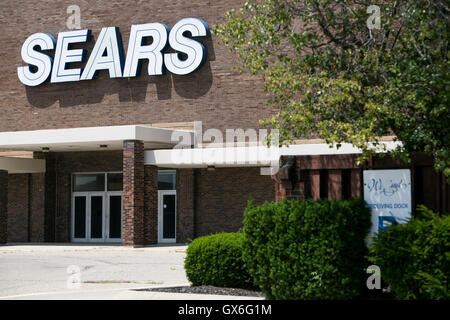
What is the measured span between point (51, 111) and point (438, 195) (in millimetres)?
25732

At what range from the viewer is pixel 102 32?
32219 mm

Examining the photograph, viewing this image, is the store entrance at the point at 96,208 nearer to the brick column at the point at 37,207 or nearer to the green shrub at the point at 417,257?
the brick column at the point at 37,207

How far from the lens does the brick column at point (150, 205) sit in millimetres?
28172

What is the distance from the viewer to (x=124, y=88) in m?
32.0

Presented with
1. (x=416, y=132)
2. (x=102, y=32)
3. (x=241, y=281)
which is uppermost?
(x=102, y=32)

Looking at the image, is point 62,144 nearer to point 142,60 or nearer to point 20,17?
point 142,60

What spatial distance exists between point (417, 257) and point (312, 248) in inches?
62.4

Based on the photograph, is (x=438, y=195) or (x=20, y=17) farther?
(x=20, y=17)

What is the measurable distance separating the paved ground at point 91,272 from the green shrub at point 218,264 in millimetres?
1129

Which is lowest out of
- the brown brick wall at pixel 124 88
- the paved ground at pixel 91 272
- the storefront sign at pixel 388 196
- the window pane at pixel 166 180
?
the paved ground at pixel 91 272

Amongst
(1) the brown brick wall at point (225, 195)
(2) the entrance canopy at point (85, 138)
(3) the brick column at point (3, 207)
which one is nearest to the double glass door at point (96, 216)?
(2) the entrance canopy at point (85, 138)

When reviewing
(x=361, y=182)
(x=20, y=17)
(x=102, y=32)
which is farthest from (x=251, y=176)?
(x=361, y=182)

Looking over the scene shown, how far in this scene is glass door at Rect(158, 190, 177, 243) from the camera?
104 feet

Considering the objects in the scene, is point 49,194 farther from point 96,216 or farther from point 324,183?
point 324,183
